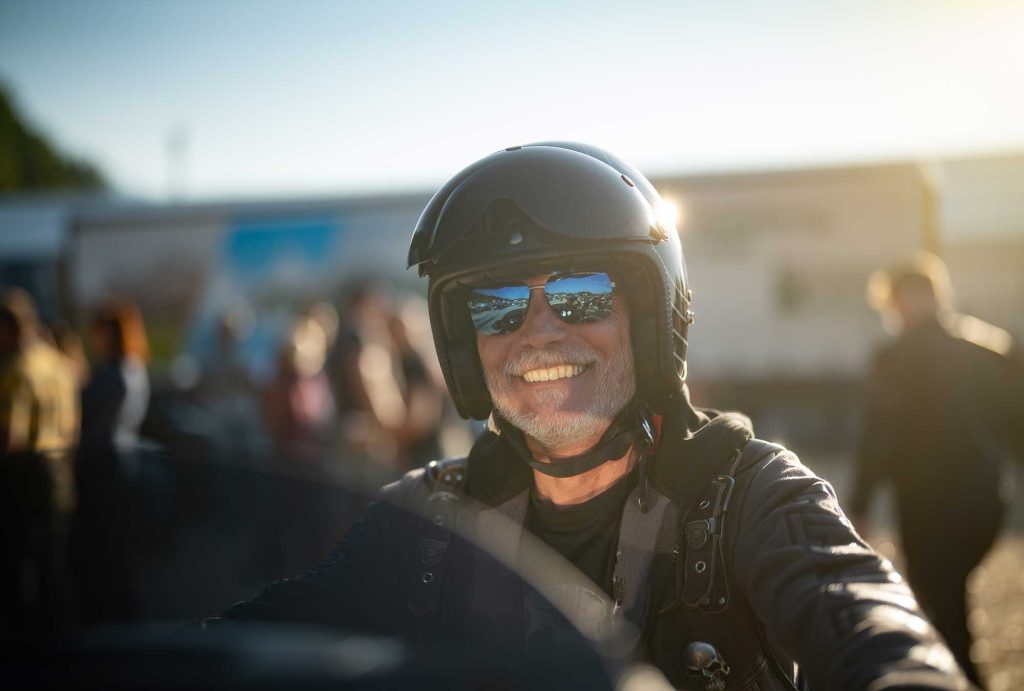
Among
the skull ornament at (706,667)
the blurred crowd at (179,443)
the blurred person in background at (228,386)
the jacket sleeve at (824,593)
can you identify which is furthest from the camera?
the blurred person in background at (228,386)

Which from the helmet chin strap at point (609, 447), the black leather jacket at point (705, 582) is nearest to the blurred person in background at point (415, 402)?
the helmet chin strap at point (609, 447)

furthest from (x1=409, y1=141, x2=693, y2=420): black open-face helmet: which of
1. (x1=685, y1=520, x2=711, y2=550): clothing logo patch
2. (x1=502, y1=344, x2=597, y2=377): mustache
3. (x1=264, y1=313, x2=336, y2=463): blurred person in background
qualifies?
(x1=264, y1=313, x2=336, y2=463): blurred person in background

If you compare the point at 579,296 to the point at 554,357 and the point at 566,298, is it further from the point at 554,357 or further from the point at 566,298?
the point at 554,357

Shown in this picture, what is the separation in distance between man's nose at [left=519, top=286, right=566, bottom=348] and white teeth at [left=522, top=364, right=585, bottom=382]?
0.06 metres

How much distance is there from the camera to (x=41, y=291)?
43.8 ft

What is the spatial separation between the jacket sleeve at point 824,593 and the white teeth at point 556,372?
47cm

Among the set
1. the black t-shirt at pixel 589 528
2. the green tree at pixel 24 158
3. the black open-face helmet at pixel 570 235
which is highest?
the green tree at pixel 24 158

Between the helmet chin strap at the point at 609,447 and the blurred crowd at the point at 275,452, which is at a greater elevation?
the helmet chin strap at the point at 609,447

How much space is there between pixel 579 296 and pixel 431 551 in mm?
693

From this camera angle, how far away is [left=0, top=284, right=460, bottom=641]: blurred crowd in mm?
1799

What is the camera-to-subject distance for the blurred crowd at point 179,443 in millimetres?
1799

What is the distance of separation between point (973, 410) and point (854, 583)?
3.12m

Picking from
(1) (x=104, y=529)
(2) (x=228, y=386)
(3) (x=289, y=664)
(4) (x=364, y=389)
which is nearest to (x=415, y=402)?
(4) (x=364, y=389)

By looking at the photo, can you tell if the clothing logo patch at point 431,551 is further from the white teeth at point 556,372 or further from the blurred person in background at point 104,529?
the blurred person in background at point 104,529
